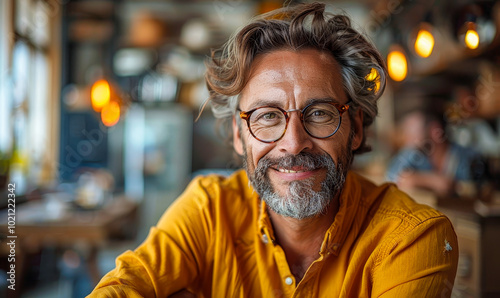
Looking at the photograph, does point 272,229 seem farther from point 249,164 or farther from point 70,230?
point 70,230

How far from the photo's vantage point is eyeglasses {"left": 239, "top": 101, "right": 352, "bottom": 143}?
4.48 feet

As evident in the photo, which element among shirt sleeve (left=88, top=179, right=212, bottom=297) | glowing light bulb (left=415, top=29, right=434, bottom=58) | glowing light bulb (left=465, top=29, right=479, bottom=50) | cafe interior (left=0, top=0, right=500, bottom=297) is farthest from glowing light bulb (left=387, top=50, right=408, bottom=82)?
shirt sleeve (left=88, top=179, right=212, bottom=297)

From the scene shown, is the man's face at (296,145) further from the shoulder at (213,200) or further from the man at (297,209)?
the shoulder at (213,200)

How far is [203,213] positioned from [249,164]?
0.78 ft

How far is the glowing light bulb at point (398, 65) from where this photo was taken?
129 inches

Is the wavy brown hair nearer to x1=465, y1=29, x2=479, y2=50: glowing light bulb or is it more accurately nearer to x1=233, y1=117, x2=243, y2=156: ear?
x1=233, y1=117, x2=243, y2=156: ear

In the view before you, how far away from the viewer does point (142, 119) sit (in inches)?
244

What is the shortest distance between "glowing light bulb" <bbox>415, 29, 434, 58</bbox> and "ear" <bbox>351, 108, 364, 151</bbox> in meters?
1.45

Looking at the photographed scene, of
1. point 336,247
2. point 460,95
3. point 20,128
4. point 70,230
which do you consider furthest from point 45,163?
point 336,247

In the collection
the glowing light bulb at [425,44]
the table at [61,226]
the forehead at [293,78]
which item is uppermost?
the glowing light bulb at [425,44]

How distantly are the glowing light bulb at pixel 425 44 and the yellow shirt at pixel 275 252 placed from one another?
150 cm

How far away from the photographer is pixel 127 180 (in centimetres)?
627

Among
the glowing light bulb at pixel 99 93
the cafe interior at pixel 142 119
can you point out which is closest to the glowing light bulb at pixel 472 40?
the cafe interior at pixel 142 119

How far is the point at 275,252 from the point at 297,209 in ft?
0.58
